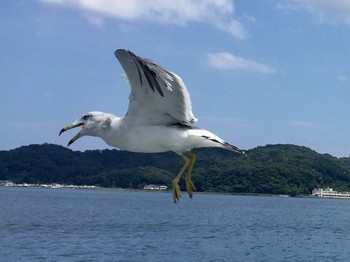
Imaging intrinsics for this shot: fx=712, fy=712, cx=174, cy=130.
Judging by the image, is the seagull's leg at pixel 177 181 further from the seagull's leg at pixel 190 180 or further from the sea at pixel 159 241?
the sea at pixel 159 241

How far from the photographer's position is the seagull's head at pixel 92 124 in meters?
6.52

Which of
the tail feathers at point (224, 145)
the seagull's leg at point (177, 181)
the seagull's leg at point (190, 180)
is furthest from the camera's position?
the tail feathers at point (224, 145)

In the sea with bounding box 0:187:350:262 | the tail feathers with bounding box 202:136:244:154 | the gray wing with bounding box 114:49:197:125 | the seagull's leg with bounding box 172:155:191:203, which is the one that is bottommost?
the sea with bounding box 0:187:350:262

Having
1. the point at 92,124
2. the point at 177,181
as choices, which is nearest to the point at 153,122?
the point at 92,124

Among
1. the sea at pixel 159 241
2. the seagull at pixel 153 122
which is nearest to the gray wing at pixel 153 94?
the seagull at pixel 153 122

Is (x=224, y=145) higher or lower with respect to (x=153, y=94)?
lower

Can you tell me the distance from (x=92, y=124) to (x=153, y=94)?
682mm

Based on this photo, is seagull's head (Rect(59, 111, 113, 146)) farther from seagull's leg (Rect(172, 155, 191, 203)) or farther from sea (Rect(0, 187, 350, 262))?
sea (Rect(0, 187, 350, 262))

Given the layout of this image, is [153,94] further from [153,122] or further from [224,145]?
[224,145]

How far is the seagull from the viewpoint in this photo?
6.41 metres

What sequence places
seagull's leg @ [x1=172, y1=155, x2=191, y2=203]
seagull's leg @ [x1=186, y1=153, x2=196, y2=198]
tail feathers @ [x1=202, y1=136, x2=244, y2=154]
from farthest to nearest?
tail feathers @ [x1=202, y1=136, x2=244, y2=154] < seagull's leg @ [x1=186, y1=153, x2=196, y2=198] < seagull's leg @ [x1=172, y1=155, x2=191, y2=203]

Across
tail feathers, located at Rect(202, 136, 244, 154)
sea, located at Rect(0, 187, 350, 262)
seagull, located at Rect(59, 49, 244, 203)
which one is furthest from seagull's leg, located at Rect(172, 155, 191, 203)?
sea, located at Rect(0, 187, 350, 262)

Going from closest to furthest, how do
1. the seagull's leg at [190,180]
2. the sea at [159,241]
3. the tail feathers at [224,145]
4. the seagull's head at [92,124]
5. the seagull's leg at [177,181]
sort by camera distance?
the seagull's leg at [177,181] → the seagull's leg at [190,180] → the seagull's head at [92,124] → the tail feathers at [224,145] → the sea at [159,241]

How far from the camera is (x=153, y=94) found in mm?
6852
